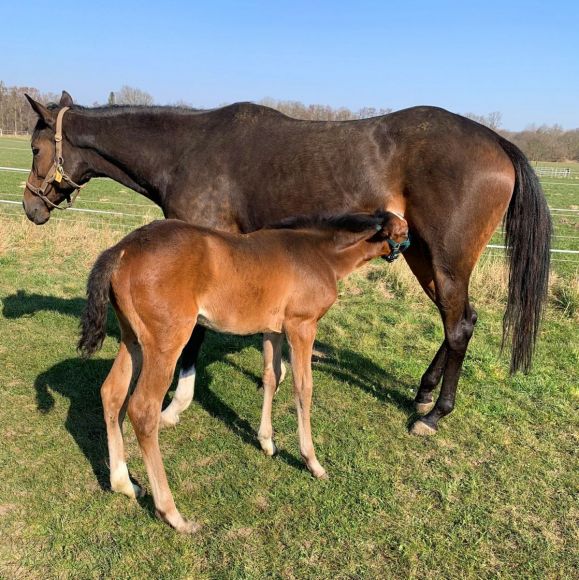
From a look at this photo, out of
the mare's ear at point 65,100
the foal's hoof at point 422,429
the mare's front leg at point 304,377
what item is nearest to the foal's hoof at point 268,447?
the mare's front leg at point 304,377

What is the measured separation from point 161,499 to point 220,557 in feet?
1.48

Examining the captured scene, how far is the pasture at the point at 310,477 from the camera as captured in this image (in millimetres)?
2611

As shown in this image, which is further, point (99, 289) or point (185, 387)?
point (185, 387)

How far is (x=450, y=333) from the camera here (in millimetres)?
4027

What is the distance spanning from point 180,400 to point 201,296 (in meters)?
1.44

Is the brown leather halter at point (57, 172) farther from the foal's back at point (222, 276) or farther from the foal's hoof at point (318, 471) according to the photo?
the foal's hoof at point (318, 471)

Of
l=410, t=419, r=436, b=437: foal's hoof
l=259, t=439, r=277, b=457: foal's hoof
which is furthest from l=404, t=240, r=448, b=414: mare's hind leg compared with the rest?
l=259, t=439, r=277, b=457: foal's hoof

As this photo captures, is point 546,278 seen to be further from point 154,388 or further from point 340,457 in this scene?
→ point 154,388

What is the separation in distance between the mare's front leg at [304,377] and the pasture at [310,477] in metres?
0.12

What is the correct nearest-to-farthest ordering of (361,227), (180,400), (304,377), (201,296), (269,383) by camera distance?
(201,296) < (304,377) < (361,227) < (269,383) < (180,400)

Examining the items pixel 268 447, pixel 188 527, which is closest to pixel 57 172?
pixel 268 447

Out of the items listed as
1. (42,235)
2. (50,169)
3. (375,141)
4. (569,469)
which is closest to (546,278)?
(569,469)

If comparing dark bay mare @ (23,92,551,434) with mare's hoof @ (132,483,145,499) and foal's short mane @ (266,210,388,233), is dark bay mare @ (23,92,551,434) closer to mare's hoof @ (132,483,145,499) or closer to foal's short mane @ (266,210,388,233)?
foal's short mane @ (266,210,388,233)

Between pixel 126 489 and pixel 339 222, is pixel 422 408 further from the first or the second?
pixel 126 489
